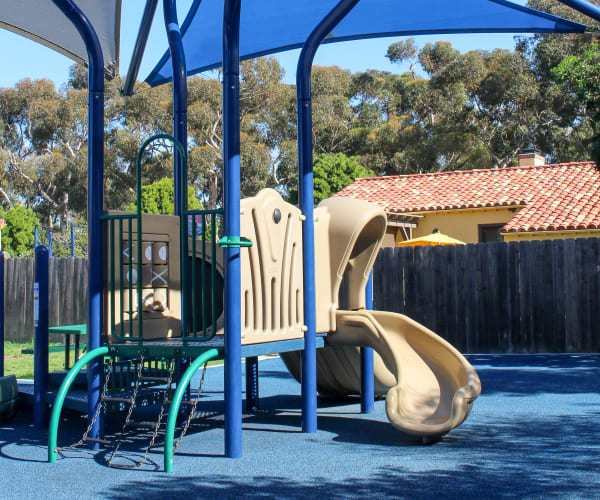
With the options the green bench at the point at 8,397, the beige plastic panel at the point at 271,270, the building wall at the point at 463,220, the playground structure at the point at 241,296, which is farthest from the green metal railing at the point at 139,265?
the building wall at the point at 463,220

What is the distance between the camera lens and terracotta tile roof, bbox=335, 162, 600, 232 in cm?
2078

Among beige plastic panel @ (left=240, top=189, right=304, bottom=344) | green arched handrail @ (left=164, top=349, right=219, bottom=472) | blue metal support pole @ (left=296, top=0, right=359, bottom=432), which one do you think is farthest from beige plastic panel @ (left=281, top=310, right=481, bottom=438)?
green arched handrail @ (left=164, top=349, right=219, bottom=472)

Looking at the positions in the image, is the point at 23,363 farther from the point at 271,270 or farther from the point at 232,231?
the point at 232,231

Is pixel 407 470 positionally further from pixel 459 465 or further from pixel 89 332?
pixel 89 332

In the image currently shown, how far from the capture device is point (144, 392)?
718cm

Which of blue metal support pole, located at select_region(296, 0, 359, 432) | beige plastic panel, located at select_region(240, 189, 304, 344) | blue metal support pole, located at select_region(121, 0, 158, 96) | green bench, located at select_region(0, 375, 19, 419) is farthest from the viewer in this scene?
blue metal support pole, located at select_region(121, 0, 158, 96)

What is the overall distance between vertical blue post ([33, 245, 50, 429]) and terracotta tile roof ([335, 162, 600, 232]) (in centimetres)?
1560

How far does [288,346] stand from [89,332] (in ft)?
5.53

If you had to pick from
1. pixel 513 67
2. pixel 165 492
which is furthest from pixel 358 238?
pixel 513 67

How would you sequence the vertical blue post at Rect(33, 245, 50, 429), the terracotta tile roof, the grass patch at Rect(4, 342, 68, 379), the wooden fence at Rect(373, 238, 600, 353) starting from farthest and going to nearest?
1. the terracotta tile roof
2. the wooden fence at Rect(373, 238, 600, 353)
3. the grass patch at Rect(4, 342, 68, 379)
4. the vertical blue post at Rect(33, 245, 50, 429)

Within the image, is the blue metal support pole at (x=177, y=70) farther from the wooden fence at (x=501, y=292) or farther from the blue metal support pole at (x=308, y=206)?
the wooden fence at (x=501, y=292)

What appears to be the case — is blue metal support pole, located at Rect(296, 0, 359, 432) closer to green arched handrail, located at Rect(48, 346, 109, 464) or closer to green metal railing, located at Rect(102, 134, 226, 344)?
green metal railing, located at Rect(102, 134, 226, 344)

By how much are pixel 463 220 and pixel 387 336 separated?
18.0 m

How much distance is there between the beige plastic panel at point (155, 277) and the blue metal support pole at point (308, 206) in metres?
1.22
